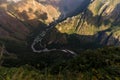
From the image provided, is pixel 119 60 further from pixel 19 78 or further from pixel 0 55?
pixel 0 55

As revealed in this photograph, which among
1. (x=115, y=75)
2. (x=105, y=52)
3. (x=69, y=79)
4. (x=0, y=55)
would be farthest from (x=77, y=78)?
(x=105, y=52)

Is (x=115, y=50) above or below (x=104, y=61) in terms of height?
above

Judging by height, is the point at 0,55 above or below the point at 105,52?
below

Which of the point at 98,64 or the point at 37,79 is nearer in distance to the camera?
the point at 37,79

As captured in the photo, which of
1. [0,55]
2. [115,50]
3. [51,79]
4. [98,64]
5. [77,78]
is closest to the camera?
[0,55]

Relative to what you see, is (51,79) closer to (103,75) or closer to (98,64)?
(103,75)

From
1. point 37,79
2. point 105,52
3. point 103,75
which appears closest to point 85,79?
point 37,79

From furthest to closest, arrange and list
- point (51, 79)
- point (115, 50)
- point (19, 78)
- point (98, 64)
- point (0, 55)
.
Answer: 1. point (115, 50)
2. point (98, 64)
3. point (51, 79)
4. point (19, 78)
5. point (0, 55)

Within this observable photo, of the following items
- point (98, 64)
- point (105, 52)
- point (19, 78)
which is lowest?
point (19, 78)

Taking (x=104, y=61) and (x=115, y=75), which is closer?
(x=115, y=75)
